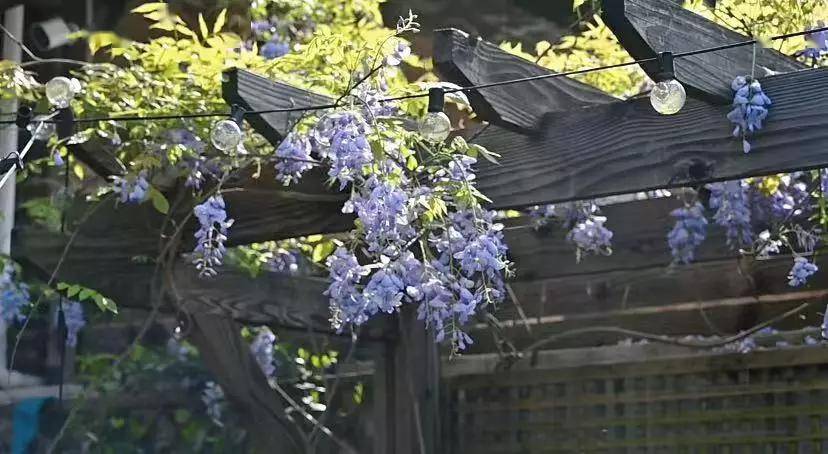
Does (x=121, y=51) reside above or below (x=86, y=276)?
above

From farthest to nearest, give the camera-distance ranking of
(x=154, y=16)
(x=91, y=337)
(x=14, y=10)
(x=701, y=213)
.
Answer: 1. (x=91, y=337)
2. (x=14, y=10)
3. (x=701, y=213)
4. (x=154, y=16)

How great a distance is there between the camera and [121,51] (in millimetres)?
3029

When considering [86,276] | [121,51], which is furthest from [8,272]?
[121,51]

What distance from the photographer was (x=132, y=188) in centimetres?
299

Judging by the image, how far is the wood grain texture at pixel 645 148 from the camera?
2279mm

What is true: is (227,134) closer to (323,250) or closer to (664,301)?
(323,250)

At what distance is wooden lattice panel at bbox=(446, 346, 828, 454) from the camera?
3.40 metres

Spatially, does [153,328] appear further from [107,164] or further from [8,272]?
[107,164]

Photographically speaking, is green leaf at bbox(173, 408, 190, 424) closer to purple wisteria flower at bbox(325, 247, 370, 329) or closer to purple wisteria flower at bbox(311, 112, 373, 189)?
purple wisteria flower at bbox(325, 247, 370, 329)

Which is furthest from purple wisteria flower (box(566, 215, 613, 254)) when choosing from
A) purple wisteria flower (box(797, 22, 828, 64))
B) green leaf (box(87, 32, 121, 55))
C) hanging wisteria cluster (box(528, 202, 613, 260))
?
green leaf (box(87, 32, 121, 55))

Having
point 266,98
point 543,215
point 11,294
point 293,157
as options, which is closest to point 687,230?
point 543,215

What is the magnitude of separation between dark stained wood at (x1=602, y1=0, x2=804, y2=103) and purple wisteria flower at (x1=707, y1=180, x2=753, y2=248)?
0.68 metres

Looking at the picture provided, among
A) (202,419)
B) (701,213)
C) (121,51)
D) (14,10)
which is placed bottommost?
(202,419)

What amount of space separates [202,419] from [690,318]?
5.82 ft
